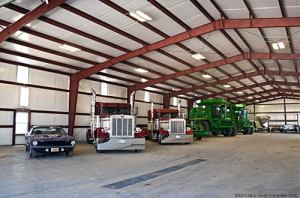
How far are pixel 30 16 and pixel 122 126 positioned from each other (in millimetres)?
6130

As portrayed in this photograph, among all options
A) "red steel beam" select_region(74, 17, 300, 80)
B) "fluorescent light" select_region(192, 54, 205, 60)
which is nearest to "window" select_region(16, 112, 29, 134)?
"red steel beam" select_region(74, 17, 300, 80)

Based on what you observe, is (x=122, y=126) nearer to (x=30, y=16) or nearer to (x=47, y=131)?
(x=47, y=131)

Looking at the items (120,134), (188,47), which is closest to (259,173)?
(120,134)

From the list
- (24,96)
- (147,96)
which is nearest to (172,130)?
(24,96)

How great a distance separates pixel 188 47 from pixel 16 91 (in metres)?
10.8

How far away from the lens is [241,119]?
33.8 meters

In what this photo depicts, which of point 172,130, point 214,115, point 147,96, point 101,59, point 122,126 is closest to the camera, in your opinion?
point 122,126

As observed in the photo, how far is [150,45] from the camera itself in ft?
56.6

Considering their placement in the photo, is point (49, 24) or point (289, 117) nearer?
point (49, 24)

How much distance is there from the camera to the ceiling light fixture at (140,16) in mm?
12594

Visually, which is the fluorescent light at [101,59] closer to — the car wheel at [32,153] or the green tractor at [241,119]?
the car wheel at [32,153]

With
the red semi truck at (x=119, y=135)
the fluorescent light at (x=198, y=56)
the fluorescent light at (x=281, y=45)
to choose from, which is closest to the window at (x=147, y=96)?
the fluorescent light at (x=198, y=56)

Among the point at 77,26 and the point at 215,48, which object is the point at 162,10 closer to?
the point at 77,26

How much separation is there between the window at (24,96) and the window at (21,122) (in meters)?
0.58
